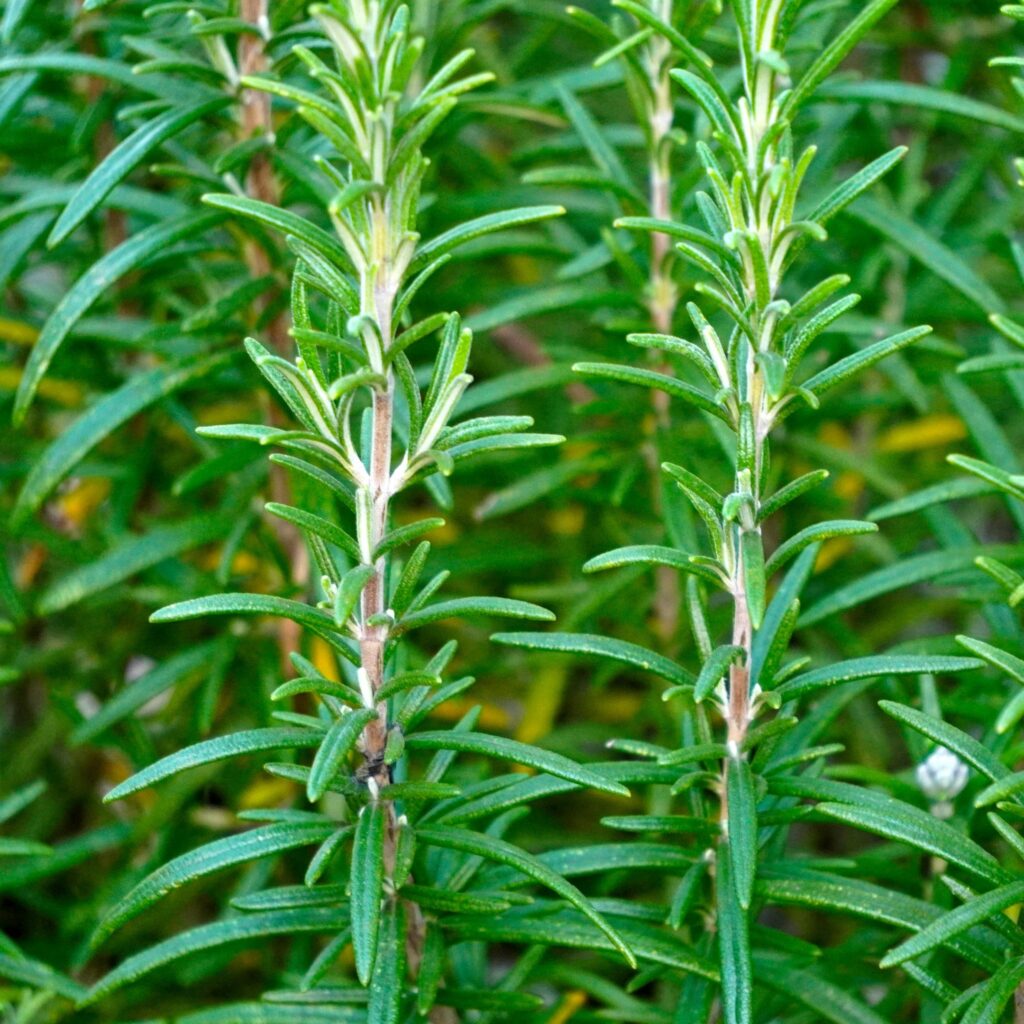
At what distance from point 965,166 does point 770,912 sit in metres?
0.82

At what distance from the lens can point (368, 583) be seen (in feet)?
2.22

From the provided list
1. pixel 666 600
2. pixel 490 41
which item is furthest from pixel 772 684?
pixel 490 41

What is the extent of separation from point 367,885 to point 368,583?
0.49 ft

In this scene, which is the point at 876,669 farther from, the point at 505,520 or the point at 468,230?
the point at 505,520

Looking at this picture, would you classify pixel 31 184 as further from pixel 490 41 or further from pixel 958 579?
pixel 958 579

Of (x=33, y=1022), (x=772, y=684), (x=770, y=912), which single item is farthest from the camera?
(x=770, y=912)

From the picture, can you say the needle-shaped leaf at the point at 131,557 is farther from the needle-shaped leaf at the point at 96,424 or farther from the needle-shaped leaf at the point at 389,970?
the needle-shaped leaf at the point at 389,970

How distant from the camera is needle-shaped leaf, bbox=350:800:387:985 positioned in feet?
2.07

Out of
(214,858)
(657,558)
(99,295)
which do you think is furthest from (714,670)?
(99,295)

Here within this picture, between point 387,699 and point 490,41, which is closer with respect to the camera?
point 387,699

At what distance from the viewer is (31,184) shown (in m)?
1.18

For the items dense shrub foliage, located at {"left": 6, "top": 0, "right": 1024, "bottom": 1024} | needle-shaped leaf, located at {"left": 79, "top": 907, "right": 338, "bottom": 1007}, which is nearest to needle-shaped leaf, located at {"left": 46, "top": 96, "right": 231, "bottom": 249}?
dense shrub foliage, located at {"left": 6, "top": 0, "right": 1024, "bottom": 1024}

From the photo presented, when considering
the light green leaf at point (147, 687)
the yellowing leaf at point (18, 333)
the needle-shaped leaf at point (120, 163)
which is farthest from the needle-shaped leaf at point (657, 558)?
the yellowing leaf at point (18, 333)

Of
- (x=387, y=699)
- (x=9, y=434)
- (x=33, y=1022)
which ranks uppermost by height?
(x=9, y=434)
